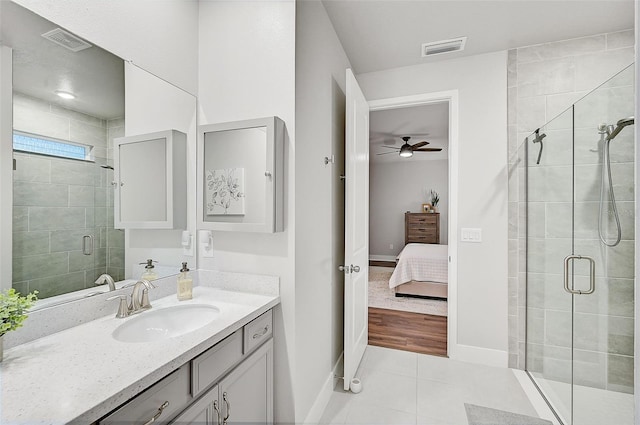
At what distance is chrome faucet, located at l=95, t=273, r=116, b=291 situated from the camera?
1.22 meters

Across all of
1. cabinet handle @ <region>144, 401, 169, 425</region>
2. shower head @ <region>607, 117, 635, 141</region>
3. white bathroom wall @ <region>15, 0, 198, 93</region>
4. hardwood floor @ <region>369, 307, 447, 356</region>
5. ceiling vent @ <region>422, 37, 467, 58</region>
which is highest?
ceiling vent @ <region>422, 37, 467, 58</region>

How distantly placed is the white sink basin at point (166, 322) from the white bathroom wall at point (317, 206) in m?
0.47

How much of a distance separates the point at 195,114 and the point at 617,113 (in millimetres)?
2331

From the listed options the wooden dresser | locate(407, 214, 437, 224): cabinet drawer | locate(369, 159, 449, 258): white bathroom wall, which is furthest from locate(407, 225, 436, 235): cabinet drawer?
locate(369, 159, 449, 258): white bathroom wall

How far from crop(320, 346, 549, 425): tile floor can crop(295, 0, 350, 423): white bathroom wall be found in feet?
0.75

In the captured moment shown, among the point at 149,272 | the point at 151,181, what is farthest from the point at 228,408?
the point at 151,181

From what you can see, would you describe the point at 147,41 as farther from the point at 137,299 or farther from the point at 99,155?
the point at 137,299

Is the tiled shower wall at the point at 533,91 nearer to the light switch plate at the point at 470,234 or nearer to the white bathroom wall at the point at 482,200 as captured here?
the white bathroom wall at the point at 482,200

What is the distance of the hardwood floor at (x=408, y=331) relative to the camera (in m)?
2.73

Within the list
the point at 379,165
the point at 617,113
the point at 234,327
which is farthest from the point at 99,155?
the point at 379,165

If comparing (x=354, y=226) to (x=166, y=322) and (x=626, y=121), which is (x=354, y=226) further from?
(x=626, y=121)

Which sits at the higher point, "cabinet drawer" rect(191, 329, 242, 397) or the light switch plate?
the light switch plate

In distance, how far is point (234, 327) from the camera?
1145mm

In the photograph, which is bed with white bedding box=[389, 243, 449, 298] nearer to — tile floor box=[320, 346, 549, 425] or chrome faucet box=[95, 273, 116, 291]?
tile floor box=[320, 346, 549, 425]
